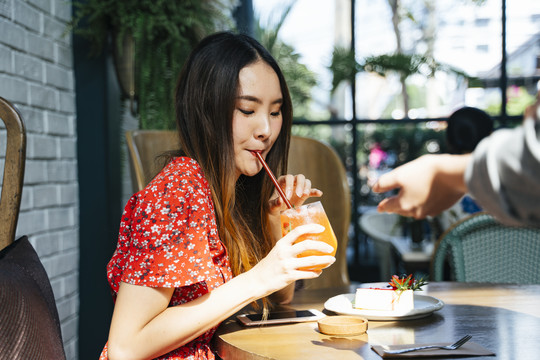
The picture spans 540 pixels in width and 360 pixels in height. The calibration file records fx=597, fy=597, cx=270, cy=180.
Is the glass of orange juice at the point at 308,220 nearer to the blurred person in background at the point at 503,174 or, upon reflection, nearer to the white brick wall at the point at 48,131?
the blurred person in background at the point at 503,174

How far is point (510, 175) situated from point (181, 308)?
2.90ft

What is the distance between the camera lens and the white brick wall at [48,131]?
212 cm

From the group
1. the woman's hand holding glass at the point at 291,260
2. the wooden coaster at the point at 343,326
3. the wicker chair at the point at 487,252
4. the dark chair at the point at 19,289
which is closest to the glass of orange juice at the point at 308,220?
the woman's hand holding glass at the point at 291,260

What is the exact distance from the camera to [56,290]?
8.04ft

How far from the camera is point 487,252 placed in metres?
2.49

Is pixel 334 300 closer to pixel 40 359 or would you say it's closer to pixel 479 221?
pixel 40 359

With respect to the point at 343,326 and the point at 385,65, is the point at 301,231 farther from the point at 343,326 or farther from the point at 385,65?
the point at 385,65

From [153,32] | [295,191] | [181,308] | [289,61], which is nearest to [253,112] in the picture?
[295,191]

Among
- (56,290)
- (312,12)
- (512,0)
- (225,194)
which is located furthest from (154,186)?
(512,0)

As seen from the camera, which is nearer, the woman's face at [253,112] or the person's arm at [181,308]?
the person's arm at [181,308]

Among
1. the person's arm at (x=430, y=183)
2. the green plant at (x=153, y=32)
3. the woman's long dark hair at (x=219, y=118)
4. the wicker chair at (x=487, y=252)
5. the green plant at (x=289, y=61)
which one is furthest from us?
the green plant at (x=289, y=61)

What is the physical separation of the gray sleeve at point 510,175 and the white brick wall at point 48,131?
1641 mm

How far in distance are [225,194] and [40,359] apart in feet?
2.25

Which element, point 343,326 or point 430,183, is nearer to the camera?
point 430,183
